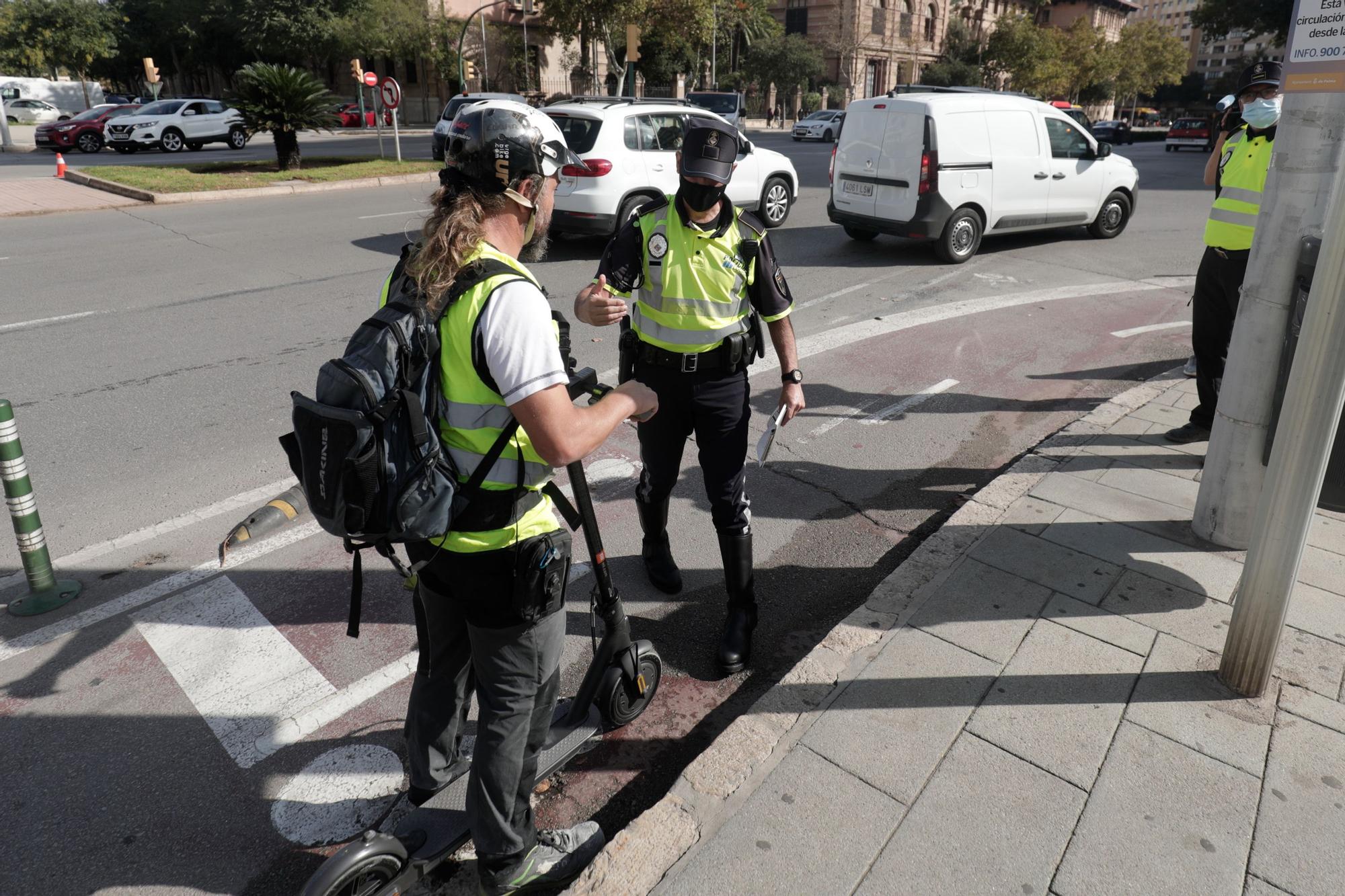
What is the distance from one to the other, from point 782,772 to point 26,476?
124 inches

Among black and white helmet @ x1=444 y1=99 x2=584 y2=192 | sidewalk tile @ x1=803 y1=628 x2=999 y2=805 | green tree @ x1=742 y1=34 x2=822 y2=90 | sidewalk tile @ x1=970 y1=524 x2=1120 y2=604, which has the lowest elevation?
sidewalk tile @ x1=803 y1=628 x2=999 y2=805

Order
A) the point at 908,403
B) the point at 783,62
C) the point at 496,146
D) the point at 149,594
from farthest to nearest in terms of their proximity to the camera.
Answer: the point at 783,62 < the point at 908,403 < the point at 149,594 < the point at 496,146

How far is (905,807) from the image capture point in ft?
8.55

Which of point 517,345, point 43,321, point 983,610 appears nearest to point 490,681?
point 517,345

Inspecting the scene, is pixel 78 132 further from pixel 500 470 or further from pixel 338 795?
pixel 500 470

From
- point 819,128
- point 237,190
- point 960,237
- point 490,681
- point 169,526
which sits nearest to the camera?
point 490,681

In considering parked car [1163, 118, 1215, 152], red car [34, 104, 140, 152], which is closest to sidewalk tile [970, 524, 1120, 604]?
red car [34, 104, 140, 152]

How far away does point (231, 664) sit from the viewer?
11.3 ft

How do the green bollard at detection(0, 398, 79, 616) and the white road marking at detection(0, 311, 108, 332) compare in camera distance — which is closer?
the green bollard at detection(0, 398, 79, 616)

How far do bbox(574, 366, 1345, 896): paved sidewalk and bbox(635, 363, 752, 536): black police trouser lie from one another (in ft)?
2.14

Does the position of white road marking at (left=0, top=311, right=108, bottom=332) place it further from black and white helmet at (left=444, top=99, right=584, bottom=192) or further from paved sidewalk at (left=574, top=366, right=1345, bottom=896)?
paved sidewalk at (left=574, top=366, right=1345, bottom=896)

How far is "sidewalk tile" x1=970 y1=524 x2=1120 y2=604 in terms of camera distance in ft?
12.5

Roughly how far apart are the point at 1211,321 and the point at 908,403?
1.96 meters

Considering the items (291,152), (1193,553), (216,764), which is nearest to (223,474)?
(216,764)
